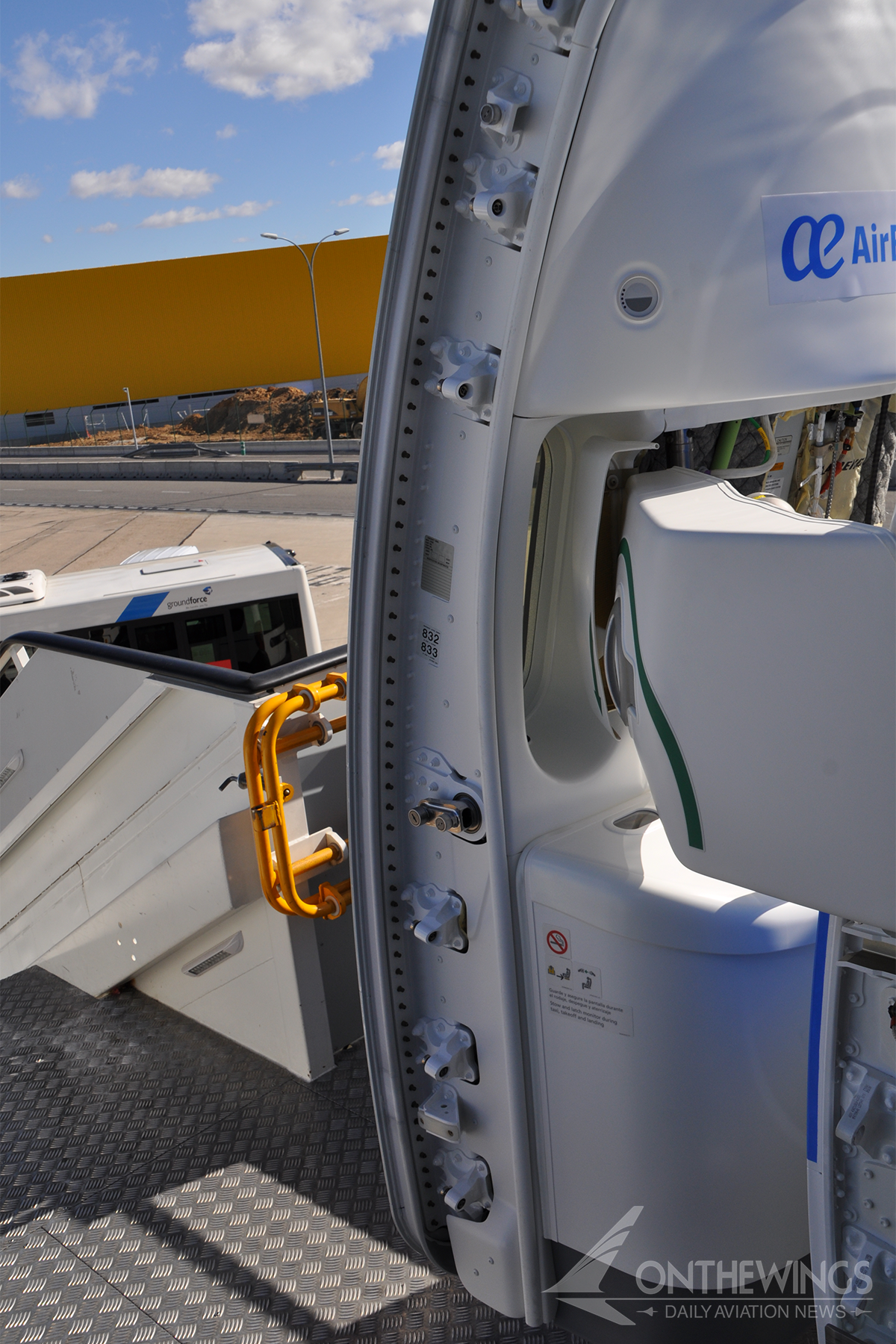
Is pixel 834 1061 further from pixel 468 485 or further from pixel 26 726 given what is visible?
pixel 26 726

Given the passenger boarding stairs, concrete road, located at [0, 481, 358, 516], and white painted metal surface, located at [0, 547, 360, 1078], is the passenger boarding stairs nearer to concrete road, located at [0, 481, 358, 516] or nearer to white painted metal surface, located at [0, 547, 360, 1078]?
white painted metal surface, located at [0, 547, 360, 1078]

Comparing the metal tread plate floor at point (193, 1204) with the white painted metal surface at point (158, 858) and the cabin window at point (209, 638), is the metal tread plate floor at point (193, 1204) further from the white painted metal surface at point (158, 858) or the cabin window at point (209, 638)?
the cabin window at point (209, 638)

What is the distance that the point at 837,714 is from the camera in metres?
1.49

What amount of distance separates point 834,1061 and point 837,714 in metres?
0.70

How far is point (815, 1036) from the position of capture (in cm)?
183

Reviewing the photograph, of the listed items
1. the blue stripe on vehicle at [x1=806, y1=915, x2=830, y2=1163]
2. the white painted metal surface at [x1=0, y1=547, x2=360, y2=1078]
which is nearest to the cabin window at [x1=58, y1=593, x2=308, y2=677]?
the white painted metal surface at [x1=0, y1=547, x2=360, y2=1078]

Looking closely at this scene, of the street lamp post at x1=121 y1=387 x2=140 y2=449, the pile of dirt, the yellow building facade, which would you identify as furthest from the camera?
the yellow building facade

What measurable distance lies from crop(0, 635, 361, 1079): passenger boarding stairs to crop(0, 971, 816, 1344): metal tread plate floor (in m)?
0.23

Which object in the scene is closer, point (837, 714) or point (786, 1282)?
point (837, 714)

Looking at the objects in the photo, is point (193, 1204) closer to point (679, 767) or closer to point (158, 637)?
point (679, 767)

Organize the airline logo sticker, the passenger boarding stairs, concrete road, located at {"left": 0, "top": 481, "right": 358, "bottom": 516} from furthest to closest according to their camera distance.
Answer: concrete road, located at {"left": 0, "top": 481, "right": 358, "bottom": 516}, the passenger boarding stairs, the airline logo sticker

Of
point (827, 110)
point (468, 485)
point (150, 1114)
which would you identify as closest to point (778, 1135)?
point (468, 485)

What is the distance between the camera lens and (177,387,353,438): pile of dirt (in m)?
40.0

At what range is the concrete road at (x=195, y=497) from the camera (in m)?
23.1
